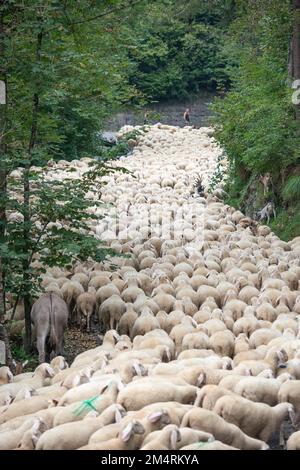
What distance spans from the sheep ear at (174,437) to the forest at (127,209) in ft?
2.65

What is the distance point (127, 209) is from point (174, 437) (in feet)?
42.9

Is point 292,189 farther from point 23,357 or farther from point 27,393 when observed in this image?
point 27,393

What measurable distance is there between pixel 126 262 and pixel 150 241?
57.4 inches

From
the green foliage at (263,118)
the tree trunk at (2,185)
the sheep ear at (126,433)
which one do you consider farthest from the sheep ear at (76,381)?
the green foliage at (263,118)

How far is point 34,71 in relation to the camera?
10.2m

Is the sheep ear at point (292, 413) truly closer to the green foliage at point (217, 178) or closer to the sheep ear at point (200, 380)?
the sheep ear at point (200, 380)

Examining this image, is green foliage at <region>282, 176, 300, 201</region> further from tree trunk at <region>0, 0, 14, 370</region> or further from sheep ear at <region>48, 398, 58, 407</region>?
sheep ear at <region>48, 398, 58, 407</region>

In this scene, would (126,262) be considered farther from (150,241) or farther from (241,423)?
(241,423)

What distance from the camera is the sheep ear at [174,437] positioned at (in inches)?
241

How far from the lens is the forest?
10430 millimetres

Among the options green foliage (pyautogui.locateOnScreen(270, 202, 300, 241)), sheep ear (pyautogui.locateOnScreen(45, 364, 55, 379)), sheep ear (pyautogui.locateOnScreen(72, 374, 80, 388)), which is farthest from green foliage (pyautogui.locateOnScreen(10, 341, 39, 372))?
green foliage (pyautogui.locateOnScreen(270, 202, 300, 241))

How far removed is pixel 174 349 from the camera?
9641mm
